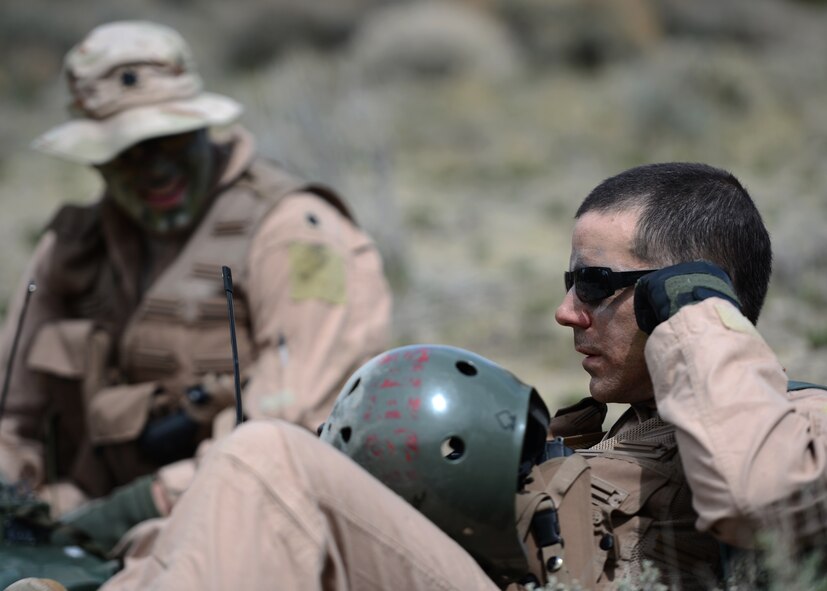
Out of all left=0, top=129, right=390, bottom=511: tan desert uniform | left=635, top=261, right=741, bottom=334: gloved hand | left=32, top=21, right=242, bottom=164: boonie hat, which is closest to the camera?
left=635, top=261, right=741, bottom=334: gloved hand

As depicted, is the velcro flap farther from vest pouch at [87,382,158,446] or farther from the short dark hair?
the short dark hair

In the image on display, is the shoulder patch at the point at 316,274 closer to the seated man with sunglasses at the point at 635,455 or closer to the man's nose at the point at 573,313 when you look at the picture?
the seated man with sunglasses at the point at 635,455

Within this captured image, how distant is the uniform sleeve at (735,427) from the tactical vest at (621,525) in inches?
13.2

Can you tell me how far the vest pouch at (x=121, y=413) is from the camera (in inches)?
260

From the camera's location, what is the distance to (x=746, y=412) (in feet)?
10.3

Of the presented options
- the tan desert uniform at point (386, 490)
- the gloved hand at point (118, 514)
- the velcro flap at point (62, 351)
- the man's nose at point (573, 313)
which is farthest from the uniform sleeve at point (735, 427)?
the velcro flap at point (62, 351)

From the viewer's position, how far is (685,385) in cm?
324

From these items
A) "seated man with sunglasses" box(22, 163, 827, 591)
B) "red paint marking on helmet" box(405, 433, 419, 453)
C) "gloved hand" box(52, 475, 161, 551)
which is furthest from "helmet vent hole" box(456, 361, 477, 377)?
"gloved hand" box(52, 475, 161, 551)

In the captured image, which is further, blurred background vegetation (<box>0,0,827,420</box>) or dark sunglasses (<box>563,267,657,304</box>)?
blurred background vegetation (<box>0,0,827,420</box>)

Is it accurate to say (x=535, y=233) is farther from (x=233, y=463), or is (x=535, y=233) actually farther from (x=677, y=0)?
Result: (x=677, y=0)

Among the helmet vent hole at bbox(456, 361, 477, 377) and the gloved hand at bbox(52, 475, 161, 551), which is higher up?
the helmet vent hole at bbox(456, 361, 477, 377)

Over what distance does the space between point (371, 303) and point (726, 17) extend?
29359 mm

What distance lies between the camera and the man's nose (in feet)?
12.6

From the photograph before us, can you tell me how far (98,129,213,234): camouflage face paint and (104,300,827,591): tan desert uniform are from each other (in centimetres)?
379
